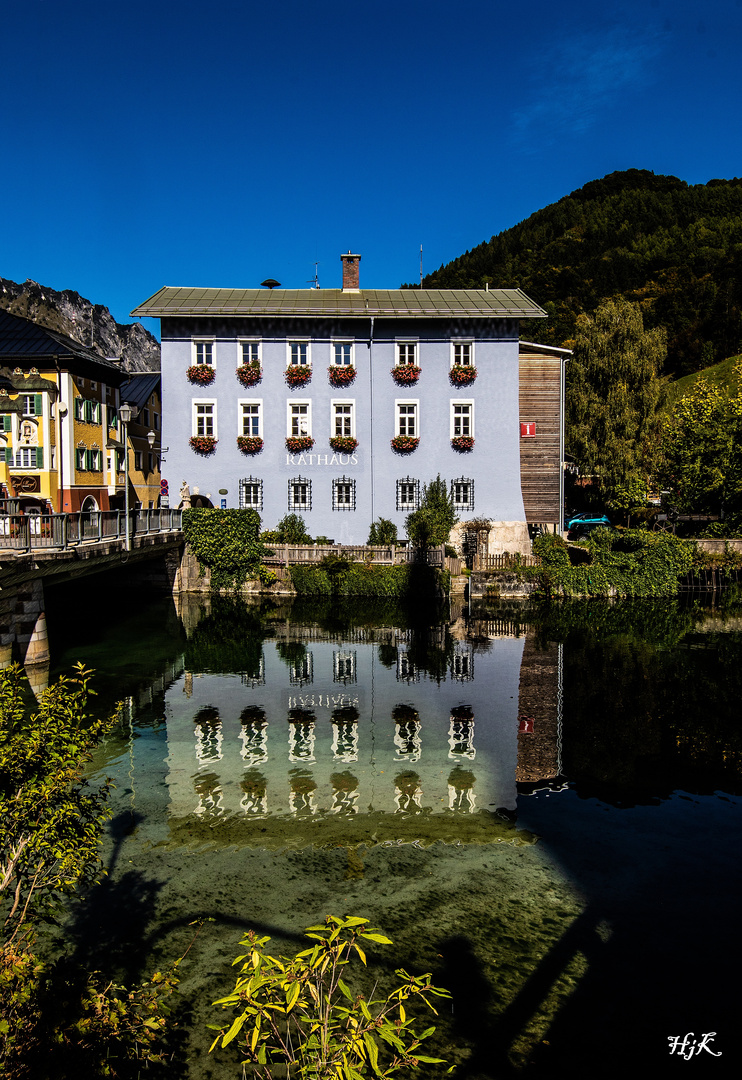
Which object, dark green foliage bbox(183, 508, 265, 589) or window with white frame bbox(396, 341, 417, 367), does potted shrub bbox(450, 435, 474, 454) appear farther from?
dark green foliage bbox(183, 508, 265, 589)

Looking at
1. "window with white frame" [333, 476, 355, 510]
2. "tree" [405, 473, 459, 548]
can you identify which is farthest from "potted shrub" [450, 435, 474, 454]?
"window with white frame" [333, 476, 355, 510]

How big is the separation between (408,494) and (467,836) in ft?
88.2

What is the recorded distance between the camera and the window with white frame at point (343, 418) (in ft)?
119

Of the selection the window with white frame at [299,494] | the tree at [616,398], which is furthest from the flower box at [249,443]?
the tree at [616,398]

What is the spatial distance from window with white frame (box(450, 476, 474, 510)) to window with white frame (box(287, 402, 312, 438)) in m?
7.90

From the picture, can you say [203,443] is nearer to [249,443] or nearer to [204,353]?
[249,443]

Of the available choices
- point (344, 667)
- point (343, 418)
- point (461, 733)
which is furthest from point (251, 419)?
point (461, 733)

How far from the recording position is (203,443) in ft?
118

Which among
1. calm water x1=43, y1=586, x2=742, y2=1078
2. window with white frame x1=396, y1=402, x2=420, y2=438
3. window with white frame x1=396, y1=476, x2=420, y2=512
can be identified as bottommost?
calm water x1=43, y1=586, x2=742, y2=1078

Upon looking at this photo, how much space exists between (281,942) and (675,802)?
279 inches

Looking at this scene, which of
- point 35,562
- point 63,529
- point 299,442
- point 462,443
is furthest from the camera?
point 462,443

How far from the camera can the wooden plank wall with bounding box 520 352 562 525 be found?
122ft

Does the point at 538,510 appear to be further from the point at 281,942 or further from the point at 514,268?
the point at 514,268

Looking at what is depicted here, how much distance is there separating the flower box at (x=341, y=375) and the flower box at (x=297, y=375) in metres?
1.07
